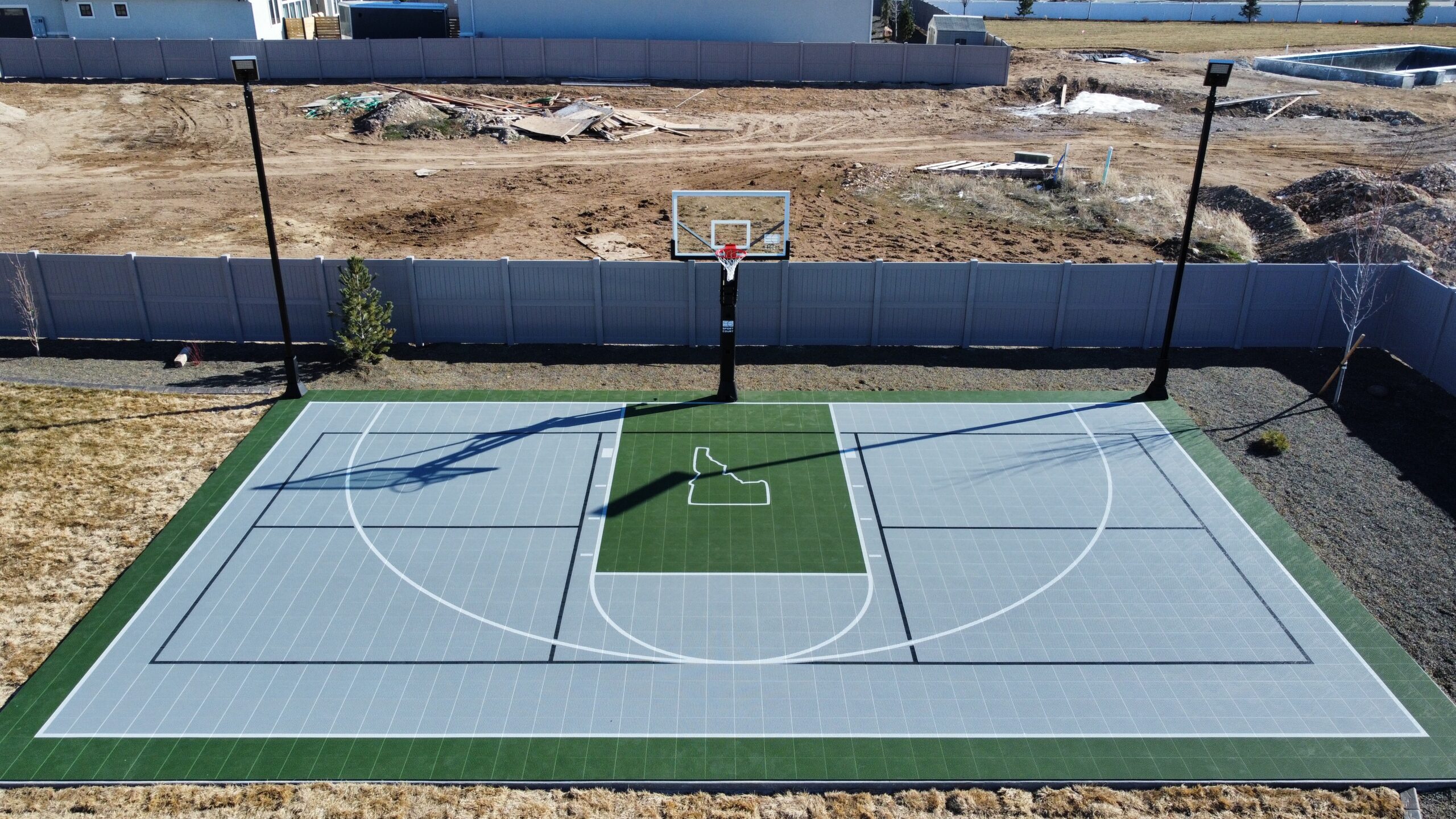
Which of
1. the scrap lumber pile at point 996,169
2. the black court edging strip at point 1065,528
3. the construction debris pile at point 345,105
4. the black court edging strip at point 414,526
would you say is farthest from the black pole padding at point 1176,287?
the construction debris pile at point 345,105

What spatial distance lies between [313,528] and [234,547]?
3.65ft

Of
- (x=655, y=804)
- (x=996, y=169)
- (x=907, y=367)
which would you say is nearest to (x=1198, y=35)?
(x=996, y=169)

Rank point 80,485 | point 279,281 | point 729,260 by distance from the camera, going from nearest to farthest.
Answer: point 80,485 → point 729,260 → point 279,281

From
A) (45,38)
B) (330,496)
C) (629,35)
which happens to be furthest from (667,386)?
(45,38)

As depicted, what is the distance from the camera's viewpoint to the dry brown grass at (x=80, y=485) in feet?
47.4

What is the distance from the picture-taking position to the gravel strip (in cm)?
1769

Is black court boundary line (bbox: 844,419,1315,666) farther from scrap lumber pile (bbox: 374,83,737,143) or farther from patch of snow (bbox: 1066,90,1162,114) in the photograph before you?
patch of snow (bbox: 1066,90,1162,114)

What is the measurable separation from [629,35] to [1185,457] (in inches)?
1414

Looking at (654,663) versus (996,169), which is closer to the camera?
(654,663)

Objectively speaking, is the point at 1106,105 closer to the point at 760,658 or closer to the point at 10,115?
the point at 760,658

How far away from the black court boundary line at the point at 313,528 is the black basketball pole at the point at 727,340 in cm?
259

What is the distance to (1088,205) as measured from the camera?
31.3 metres

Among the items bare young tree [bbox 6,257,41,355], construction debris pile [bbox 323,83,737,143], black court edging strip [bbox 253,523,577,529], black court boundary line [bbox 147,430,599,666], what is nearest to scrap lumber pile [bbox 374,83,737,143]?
construction debris pile [bbox 323,83,737,143]

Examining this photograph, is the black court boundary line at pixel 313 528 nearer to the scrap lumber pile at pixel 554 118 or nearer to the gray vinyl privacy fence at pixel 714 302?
the gray vinyl privacy fence at pixel 714 302
